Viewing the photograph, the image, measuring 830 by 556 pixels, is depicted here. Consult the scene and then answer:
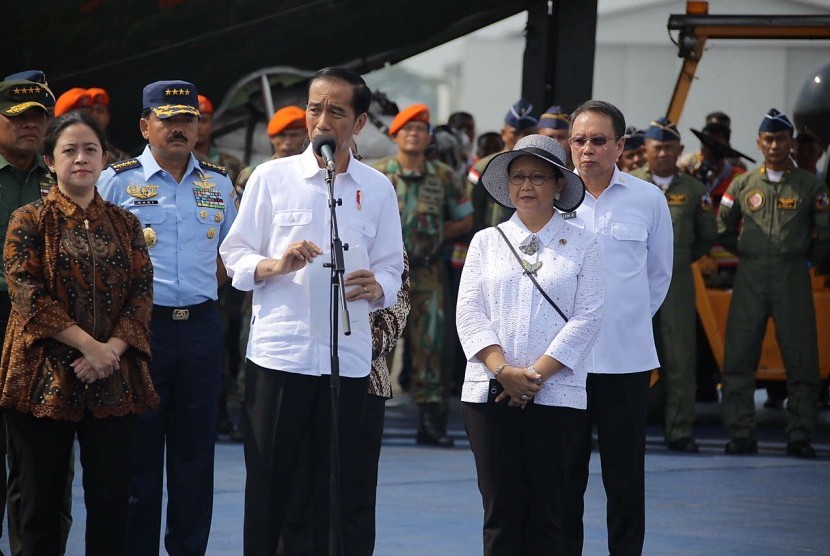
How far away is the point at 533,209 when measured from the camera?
5.71 metres

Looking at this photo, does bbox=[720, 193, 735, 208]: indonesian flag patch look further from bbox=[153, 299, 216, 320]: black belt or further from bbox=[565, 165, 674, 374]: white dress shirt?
bbox=[153, 299, 216, 320]: black belt

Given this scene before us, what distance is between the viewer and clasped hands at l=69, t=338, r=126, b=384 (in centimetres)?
532

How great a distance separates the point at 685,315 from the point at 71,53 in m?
5.31

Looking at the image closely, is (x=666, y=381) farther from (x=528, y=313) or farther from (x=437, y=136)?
(x=528, y=313)

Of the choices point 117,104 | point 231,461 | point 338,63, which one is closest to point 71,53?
point 117,104

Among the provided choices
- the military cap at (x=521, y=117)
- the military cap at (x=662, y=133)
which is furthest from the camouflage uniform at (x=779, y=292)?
the military cap at (x=521, y=117)

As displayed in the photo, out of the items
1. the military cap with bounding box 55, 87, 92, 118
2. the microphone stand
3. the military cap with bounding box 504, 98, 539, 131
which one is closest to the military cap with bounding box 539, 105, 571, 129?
the military cap with bounding box 504, 98, 539, 131

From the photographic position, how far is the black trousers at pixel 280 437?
5.36 metres

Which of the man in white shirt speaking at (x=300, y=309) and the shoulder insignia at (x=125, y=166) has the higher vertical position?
the shoulder insignia at (x=125, y=166)

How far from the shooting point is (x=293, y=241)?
5398mm

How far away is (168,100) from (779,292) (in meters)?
5.48

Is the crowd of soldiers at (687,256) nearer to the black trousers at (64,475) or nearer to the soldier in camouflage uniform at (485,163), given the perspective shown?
the soldier in camouflage uniform at (485,163)

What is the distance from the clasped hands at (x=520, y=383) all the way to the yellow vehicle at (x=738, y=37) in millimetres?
6204

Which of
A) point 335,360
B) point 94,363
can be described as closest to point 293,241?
point 335,360
